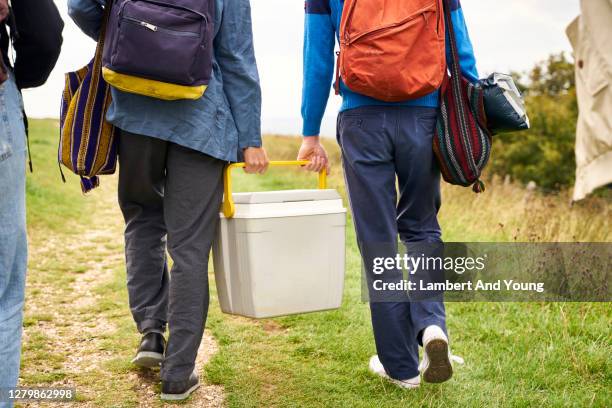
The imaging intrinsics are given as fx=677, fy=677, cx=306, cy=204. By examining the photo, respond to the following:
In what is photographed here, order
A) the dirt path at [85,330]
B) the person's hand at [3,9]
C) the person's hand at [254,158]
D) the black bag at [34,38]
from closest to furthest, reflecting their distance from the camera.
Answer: the person's hand at [3,9] → the black bag at [34,38] → the person's hand at [254,158] → the dirt path at [85,330]

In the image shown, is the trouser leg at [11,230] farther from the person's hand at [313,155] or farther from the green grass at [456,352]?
the person's hand at [313,155]

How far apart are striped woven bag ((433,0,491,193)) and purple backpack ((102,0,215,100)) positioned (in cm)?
105

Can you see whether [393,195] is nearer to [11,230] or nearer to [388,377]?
[388,377]

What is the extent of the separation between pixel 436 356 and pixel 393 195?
2.41 ft

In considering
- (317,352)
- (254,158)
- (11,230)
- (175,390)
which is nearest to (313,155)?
(254,158)

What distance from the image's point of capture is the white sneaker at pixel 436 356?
292cm

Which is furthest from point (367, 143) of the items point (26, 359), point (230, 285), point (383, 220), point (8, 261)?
point (26, 359)

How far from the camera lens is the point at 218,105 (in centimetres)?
299

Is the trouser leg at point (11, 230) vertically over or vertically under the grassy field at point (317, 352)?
over

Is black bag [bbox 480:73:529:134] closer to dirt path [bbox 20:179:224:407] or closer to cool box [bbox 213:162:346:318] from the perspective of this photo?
cool box [bbox 213:162:346:318]

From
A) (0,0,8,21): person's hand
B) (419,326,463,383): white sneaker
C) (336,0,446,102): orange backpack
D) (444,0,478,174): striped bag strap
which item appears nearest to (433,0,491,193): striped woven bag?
(444,0,478,174): striped bag strap


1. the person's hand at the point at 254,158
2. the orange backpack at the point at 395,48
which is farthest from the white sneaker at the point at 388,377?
the orange backpack at the point at 395,48

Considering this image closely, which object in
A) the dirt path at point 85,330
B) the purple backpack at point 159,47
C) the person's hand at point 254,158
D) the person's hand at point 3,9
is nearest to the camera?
the person's hand at point 3,9

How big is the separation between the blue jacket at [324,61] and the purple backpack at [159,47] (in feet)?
2.04
